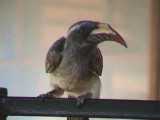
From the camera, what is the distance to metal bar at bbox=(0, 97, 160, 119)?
1.73ft

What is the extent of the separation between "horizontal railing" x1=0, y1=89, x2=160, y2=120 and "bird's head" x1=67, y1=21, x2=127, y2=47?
20 centimetres

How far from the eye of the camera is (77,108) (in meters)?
0.54

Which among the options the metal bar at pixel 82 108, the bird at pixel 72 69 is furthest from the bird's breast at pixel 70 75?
the metal bar at pixel 82 108

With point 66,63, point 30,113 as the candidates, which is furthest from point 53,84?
point 30,113

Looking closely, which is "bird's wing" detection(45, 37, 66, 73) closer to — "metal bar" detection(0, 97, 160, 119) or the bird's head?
the bird's head

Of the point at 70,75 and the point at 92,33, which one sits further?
the point at 70,75

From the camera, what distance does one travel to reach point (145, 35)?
180 centimetres

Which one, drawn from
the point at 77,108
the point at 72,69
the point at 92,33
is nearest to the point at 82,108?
the point at 77,108

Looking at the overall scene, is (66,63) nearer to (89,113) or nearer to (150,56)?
(89,113)

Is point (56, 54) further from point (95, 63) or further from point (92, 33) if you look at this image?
point (92, 33)

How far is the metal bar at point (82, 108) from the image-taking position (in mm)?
528

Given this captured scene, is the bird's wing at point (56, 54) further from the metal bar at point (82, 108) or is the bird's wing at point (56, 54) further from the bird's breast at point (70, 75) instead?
the metal bar at point (82, 108)

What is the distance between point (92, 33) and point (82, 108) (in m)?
0.31

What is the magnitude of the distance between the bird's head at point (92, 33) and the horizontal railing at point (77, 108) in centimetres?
20
